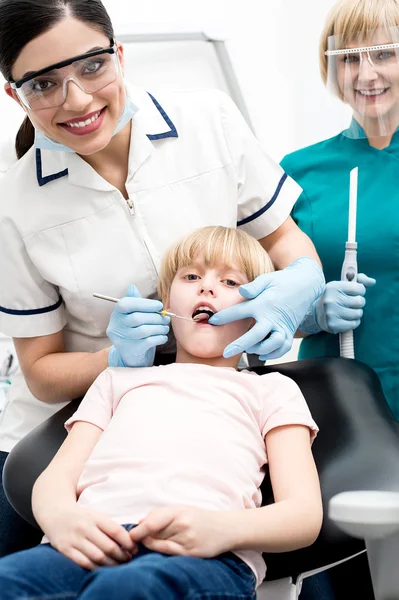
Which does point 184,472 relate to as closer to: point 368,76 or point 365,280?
point 365,280

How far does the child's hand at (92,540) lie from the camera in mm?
1119

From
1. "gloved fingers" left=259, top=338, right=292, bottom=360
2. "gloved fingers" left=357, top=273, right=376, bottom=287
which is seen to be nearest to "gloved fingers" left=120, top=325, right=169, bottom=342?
"gloved fingers" left=259, top=338, right=292, bottom=360

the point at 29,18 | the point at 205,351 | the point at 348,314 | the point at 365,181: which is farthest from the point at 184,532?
the point at 365,181

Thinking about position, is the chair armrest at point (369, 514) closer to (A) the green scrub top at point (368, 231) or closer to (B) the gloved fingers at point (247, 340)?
(B) the gloved fingers at point (247, 340)

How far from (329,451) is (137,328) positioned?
0.43 meters

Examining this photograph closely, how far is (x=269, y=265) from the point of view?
159cm

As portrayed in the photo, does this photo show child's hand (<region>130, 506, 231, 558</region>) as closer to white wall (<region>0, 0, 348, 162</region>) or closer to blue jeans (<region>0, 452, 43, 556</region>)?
blue jeans (<region>0, 452, 43, 556</region>)

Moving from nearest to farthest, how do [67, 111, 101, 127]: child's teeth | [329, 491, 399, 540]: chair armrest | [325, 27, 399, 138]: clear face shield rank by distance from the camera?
[329, 491, 399, 540]: chair armrest < [67, 111, 101, 127]: child's teeth < [325, 27, 399, 138]: clear face shield

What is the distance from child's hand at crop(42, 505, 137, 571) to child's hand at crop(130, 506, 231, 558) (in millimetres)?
28

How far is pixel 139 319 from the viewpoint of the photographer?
145 cm

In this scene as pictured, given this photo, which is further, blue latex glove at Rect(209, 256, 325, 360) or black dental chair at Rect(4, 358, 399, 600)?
blue latex glove at Rect(209, 256, 325, 360)

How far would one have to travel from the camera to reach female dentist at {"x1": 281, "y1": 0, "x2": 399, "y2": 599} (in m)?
1.75

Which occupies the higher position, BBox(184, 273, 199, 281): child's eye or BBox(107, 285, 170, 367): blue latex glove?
BBox(184, 273, 199, 281): child's eye

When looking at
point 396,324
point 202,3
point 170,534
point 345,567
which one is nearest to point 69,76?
point 170,534
